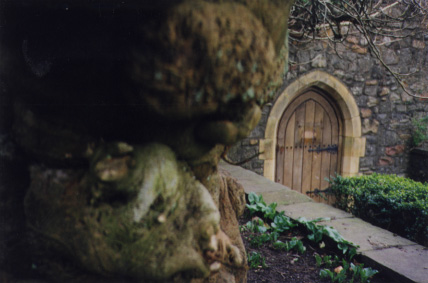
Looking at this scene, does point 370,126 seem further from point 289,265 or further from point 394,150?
point 289,265

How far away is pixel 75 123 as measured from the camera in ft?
3.54

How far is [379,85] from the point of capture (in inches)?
260

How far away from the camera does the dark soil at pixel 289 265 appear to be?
7.95 feet

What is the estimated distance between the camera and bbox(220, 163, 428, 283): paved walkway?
93.8 inches

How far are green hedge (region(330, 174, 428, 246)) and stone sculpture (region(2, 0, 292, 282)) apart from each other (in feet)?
9.80

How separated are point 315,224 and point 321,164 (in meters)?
3.69

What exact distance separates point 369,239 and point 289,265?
766 millimetres

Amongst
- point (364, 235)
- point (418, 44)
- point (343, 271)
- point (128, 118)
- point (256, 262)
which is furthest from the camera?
point (418, 44)

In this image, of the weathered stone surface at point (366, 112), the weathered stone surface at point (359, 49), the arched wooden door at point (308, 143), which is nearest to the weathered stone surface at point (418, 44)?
the weathered stone surface at point (359, 49)

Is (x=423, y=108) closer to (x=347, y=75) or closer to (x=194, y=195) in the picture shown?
(x=347, y=75)

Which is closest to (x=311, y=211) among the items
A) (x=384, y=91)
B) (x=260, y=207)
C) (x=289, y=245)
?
(x=260, y=207)

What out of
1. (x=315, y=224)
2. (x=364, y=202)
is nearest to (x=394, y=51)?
(x=364, y=202)

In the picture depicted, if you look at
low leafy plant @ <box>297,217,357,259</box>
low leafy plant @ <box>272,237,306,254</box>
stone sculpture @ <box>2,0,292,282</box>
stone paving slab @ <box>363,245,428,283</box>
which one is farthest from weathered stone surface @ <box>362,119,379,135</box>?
stone sculpture @ <box>2,0,292,282</box>

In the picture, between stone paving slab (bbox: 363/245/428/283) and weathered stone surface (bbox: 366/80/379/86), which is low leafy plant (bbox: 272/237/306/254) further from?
weathered stone surface (bbox: 366/80/379/86)
